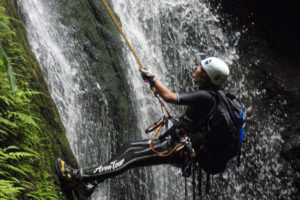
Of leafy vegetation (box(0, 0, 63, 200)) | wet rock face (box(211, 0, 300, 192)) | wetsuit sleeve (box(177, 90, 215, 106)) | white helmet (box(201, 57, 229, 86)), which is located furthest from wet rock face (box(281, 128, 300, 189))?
leafy vegetation (box(0, 0, 63, 200))

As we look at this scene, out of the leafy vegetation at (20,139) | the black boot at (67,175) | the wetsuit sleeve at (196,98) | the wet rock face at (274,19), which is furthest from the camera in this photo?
the wet rock face at (274,19)

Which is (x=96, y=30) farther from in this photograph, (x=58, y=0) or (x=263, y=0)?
(x=263, y=0)

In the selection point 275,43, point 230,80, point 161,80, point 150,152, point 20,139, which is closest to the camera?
point 20,139

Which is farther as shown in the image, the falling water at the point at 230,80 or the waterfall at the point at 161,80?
the falling water at the point at 230,80

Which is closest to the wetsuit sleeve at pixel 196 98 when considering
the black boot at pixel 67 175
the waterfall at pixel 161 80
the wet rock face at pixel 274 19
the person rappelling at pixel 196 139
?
the person rappelling at pixel 196 139

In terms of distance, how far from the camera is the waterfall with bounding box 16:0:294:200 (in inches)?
243

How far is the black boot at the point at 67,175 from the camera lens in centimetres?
379

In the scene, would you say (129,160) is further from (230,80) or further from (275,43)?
(275,43)

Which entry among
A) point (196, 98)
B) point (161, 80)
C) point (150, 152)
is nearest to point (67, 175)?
point (150, 152)

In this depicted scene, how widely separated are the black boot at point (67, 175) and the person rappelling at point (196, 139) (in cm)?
1

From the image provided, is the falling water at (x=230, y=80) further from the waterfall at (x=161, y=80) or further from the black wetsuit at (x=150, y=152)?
the black wetsuit at (x=150, y=152)

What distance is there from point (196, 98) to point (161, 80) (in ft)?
17.3

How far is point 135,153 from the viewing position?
168 inches

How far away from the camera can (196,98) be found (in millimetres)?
3957
